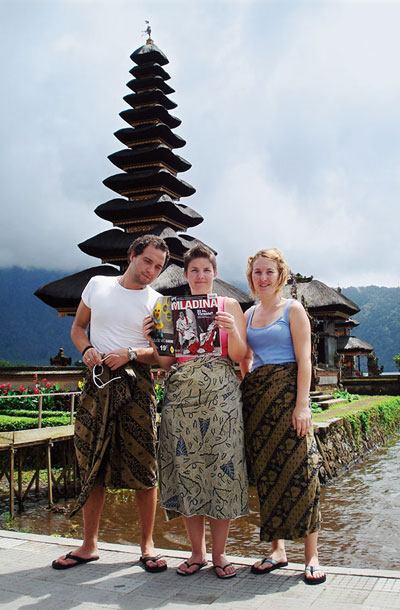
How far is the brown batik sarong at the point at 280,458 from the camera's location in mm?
3156

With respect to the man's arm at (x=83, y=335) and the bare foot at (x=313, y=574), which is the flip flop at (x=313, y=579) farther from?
the man's arm at (x=83, y=335)

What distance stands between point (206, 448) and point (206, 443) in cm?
3

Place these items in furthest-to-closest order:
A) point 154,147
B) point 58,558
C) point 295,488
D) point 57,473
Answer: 1. point 154,147
2. point 57,473
3. point 58,558
4. point 295,488

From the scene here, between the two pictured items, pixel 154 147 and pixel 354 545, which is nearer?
pixel 354 545

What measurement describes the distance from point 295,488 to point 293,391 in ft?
1.82

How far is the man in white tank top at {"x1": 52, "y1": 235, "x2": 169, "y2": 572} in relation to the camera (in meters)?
3.39

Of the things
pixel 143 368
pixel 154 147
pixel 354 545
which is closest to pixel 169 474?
pixel 143 368

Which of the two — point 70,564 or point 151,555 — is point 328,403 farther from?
point 70,564

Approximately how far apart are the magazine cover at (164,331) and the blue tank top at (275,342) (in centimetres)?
Answer: 52

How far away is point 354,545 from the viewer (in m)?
5.92

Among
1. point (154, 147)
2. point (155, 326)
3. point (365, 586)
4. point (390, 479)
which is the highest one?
point (154, 147)

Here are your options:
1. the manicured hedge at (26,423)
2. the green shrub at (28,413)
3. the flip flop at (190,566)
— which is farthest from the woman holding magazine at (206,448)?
the green shrub at (28,413)

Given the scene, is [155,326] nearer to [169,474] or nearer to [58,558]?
[169,474]

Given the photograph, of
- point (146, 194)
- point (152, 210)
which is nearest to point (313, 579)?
point (152, 210)
